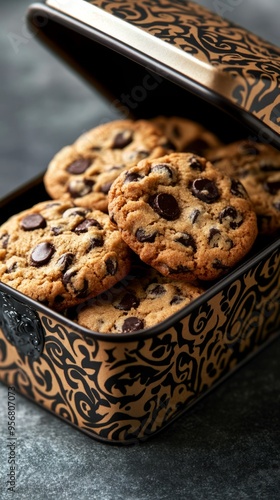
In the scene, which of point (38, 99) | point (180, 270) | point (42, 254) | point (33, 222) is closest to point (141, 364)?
point (180, 270)

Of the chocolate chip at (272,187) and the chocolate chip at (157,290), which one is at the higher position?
the chocolate chip at (272,187)

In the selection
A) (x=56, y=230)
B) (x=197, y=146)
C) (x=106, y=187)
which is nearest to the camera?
(x=56, y=230)

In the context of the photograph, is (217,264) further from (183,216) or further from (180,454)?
(180,454)

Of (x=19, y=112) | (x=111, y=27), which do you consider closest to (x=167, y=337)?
(x=111, y=27)

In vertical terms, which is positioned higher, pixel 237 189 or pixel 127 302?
pixel 237 189

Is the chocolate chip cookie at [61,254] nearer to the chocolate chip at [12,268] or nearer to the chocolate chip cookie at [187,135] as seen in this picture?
the chocolate chip at [12,268]

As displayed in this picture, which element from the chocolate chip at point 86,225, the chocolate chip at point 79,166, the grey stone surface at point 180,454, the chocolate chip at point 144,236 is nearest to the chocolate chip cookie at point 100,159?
the chocolate chip at point 79,166

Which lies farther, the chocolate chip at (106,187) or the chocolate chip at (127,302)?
the chocolate chip at (106,187)
